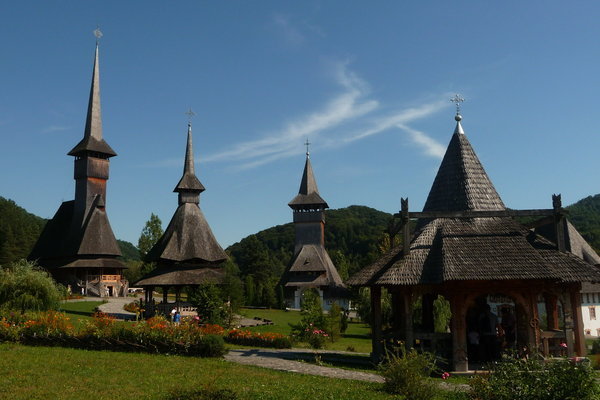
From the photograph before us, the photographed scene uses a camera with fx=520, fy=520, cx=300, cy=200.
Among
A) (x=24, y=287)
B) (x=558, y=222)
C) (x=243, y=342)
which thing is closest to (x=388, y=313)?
(x=243, y=342)

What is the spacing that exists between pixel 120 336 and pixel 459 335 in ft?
33.5

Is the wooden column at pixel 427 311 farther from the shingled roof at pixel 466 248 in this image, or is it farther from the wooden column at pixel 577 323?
the wooden column at pixel 577 323

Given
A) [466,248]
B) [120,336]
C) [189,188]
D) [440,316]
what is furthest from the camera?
[189,188]

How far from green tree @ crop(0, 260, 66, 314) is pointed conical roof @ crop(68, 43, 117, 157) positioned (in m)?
28.4

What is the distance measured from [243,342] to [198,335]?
555 centimetres

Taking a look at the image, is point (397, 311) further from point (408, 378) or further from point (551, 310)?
point (408, 378)

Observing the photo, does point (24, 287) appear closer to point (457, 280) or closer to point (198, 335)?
point (198, 335)

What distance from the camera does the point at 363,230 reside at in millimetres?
117938

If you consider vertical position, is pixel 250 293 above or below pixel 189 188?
below

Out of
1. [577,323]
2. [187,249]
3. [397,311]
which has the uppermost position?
[187,249]

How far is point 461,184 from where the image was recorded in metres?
16.8

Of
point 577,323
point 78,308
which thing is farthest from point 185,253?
point 577,323

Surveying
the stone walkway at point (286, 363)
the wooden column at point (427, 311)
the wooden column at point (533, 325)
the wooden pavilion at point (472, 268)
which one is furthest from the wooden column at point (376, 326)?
the wooden column at point (533, 325)

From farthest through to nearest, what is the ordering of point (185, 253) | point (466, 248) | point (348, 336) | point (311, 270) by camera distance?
point (311, 270) < point (185, 253) < point (348, 336) < point (466, 248)
